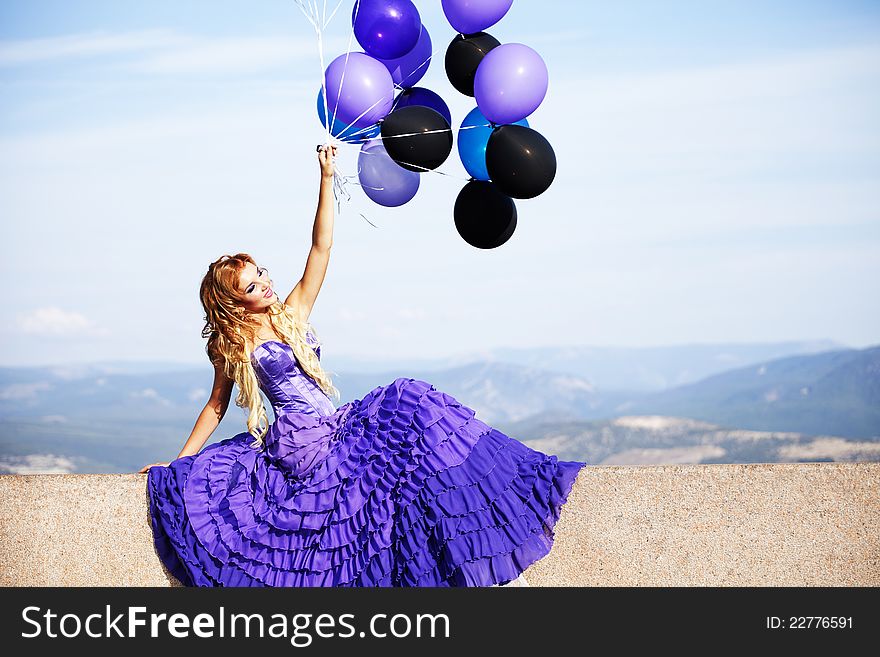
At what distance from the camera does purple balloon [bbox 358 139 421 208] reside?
4.23m

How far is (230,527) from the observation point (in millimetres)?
3506

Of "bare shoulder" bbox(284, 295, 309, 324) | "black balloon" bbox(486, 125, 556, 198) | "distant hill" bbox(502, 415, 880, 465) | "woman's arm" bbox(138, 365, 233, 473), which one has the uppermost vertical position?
"distant hill" bbox(502, 415, 880, 465)

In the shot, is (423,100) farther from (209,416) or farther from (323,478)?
(323,478)

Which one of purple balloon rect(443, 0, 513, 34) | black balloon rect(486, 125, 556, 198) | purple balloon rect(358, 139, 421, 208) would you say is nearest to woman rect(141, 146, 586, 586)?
purple balloon rect(358, 139, 421, 208)

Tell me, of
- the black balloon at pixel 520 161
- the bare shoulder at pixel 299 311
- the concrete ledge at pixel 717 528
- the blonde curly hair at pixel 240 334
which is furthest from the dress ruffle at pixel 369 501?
the black balloon at pixel 520 161

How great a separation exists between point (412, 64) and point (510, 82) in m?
0.78

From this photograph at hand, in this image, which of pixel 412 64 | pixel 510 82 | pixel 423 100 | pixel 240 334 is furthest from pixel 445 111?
pixel 240 334

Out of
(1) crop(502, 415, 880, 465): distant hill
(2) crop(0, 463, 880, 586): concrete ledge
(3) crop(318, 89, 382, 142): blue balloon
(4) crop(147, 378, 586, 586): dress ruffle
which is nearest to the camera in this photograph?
(4) crop(147, 378, 586, 586): dress ruffle

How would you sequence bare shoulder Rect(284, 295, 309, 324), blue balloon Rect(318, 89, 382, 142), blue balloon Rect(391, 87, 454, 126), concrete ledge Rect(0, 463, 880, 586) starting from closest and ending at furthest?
concrete ledge Rect(0, 463, 880, 586), bare shoulder Rect(284, 295, 309, 324), blue balloon Rect(318, 89, 382, 142), blue balloon Rect(391, 87, 454, 126)

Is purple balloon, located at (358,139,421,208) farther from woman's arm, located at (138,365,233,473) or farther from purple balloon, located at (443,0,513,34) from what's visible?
woman's arm, located at (138,365,233,473)

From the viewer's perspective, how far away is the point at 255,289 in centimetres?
365

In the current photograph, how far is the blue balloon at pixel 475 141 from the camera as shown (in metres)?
4.22

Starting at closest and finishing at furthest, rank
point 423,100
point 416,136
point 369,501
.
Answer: point 369,501 < point 416,136 < point 423,100

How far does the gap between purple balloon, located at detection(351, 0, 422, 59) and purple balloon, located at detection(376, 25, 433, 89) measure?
118 mm
